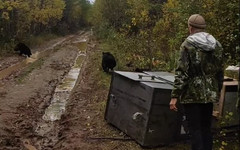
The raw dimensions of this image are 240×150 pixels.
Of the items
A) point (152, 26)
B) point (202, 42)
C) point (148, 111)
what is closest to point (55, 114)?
point (148, 111)

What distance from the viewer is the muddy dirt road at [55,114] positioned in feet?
Answer: 21.3

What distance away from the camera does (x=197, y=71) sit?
455 cm

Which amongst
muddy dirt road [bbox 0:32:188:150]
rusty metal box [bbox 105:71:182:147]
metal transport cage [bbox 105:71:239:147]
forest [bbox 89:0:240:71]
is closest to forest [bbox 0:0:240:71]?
forest [bbox 89:0:240:71]

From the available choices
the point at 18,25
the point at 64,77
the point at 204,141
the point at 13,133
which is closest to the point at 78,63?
the point at 64,77

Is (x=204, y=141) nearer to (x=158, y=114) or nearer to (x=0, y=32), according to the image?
(x=158, y=114)

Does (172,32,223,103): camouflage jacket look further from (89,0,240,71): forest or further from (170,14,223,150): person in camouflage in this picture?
(89,0,240,71): forest

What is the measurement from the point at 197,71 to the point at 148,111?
1.40 meters

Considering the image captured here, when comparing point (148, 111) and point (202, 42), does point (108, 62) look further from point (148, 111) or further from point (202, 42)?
point (202, 42)

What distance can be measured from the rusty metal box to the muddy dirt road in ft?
0.70

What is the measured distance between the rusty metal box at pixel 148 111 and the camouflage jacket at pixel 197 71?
105cm

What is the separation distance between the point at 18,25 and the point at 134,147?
24.0 meters

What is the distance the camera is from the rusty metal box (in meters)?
5.68

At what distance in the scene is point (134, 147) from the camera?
5.95 meters

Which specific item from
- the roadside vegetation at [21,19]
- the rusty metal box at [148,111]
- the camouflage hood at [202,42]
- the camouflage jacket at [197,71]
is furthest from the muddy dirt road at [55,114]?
the roadside vegetation at [21,19]
